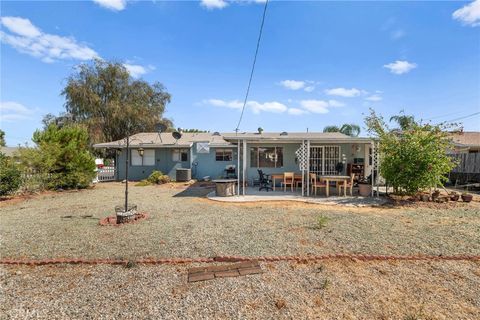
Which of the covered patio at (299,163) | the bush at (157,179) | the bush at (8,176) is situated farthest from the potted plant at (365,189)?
the bush at (8,176)

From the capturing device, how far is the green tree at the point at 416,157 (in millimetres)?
8805

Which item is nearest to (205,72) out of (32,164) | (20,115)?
(32,164)

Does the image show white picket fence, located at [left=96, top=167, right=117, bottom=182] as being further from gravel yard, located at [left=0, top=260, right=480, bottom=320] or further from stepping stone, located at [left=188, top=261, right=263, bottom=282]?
stepping stone, located at [left=188, top=261, right=263, bottom=282]

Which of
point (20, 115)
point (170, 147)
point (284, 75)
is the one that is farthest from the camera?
point (20, 115)

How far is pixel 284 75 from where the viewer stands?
14078 millimetres

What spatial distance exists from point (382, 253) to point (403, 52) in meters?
12.9

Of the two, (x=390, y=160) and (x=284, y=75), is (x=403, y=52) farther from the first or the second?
(x=390, y=160)

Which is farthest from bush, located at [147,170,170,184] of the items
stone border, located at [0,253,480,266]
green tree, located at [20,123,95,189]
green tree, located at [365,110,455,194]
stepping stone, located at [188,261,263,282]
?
stepping stone, located at [188,261,263,282]

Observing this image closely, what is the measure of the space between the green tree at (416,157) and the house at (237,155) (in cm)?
103

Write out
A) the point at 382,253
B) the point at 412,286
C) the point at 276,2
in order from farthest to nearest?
the point at 276,2
the point at 382,253
the point at 412,286

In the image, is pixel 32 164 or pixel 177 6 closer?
pixel 177 6

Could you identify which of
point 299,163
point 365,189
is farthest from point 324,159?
point 365,189

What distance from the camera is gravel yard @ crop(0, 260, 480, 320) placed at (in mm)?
2650

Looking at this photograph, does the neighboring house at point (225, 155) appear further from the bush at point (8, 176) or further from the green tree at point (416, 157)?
the bush at point (8, 176)
